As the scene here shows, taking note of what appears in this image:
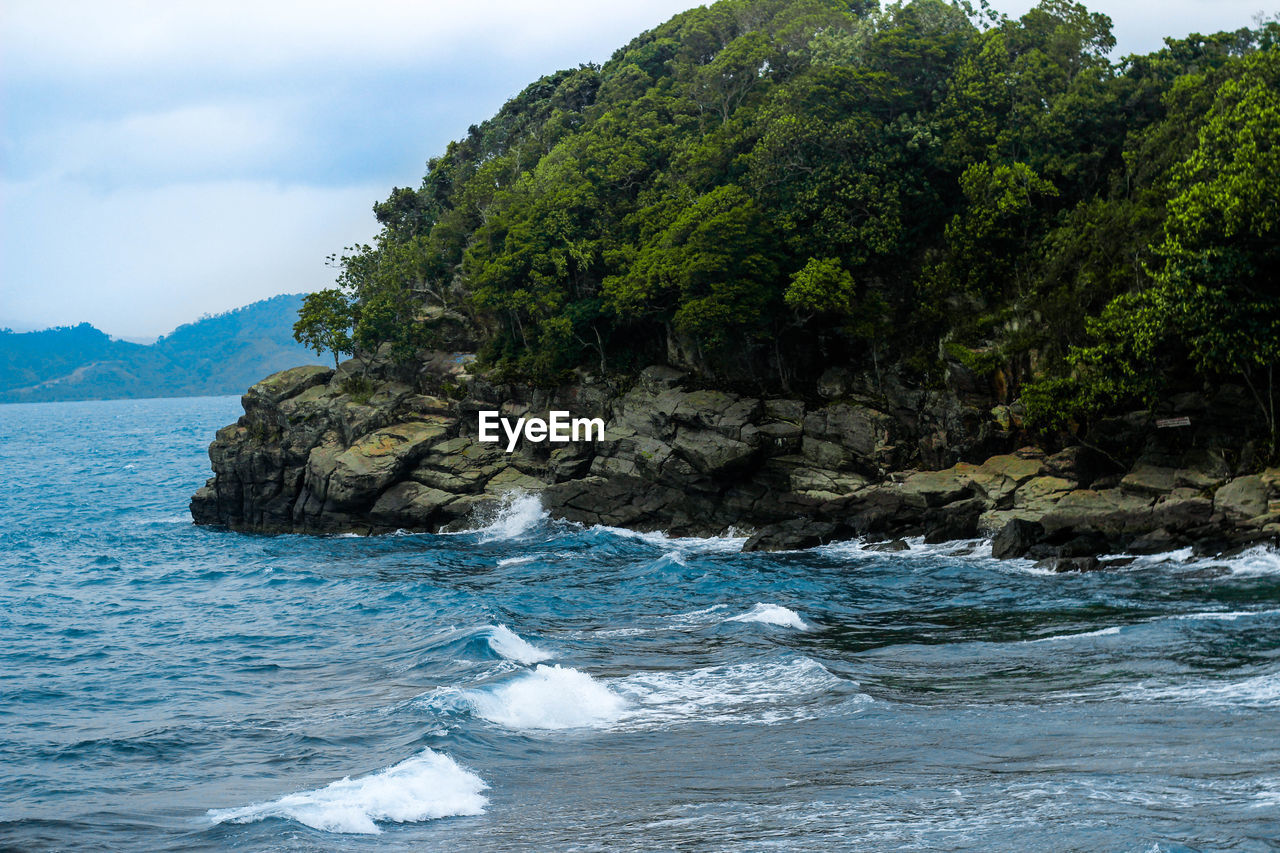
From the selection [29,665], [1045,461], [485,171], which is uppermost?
[485,171]

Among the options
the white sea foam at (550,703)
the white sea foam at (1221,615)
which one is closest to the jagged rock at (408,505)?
the white sea foam at (550,703)

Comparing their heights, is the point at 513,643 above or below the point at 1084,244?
below

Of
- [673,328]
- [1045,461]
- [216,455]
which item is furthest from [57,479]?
[1045,461]

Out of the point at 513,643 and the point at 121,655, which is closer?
the point at 513,643

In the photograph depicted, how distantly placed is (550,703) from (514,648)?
5699 mm

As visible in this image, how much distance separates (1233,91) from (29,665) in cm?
4906

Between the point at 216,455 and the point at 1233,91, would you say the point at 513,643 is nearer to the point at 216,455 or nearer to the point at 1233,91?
the point at 1233,91

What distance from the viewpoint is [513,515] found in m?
54.4

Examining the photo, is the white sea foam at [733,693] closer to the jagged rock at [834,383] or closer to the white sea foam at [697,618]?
the white sea foam at [697,618]

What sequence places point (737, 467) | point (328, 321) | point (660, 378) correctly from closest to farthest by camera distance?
point (737, 467) < point (660, 378) < point (328, 321)

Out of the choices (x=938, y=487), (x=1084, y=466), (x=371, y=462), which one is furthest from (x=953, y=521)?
(x=371, y=462)

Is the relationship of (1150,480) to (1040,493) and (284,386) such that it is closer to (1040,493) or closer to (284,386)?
(1040,493)

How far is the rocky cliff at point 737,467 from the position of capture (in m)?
39.2

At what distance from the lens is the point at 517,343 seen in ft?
208
